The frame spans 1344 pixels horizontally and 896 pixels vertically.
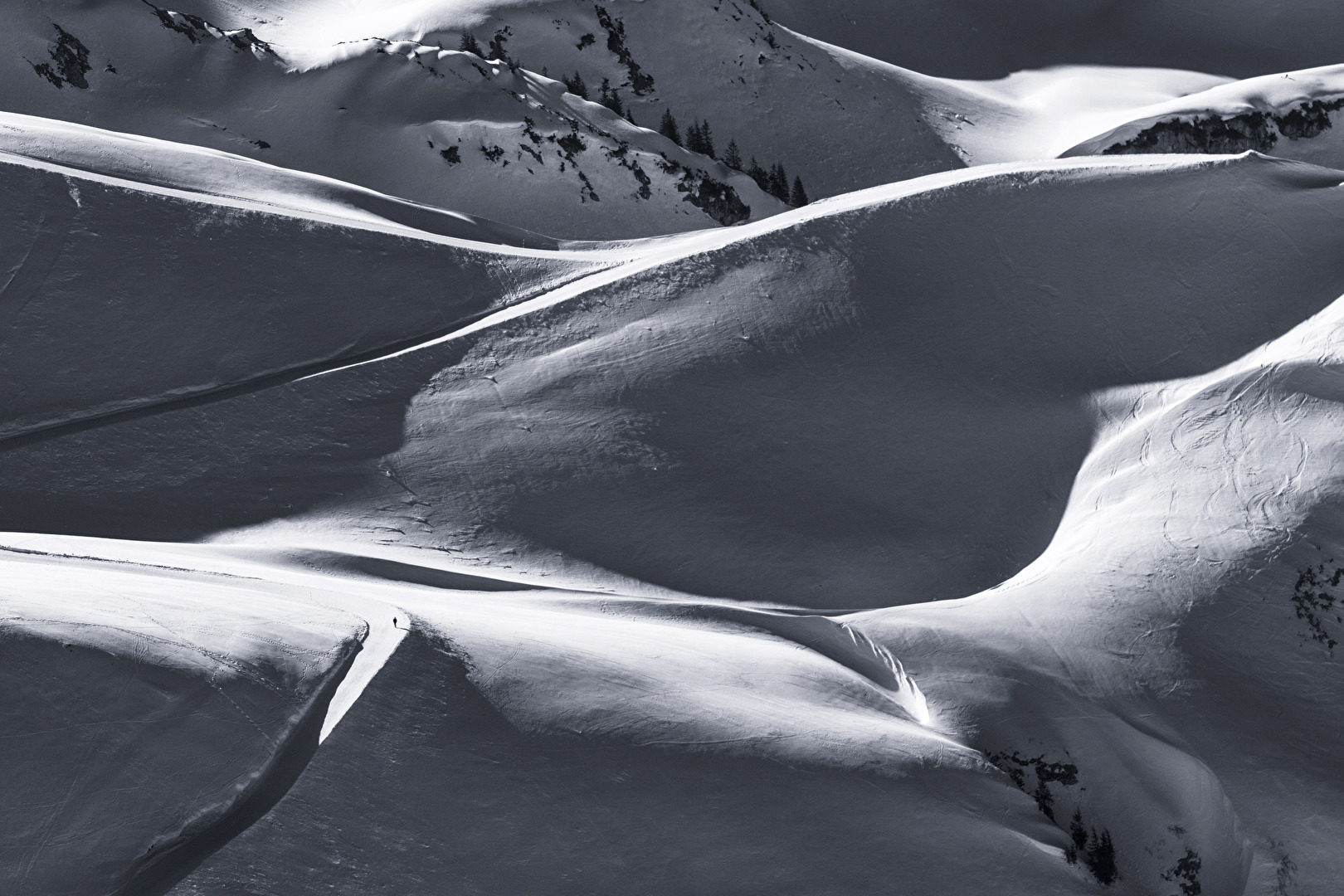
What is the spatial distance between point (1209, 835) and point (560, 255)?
12.4 metres

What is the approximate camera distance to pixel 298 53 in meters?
36.5

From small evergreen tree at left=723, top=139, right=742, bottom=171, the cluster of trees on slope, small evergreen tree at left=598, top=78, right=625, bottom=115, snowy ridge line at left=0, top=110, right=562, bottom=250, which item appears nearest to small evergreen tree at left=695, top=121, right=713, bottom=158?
the cluster of trees on slope

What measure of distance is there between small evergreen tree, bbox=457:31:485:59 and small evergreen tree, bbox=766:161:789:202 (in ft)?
28.7

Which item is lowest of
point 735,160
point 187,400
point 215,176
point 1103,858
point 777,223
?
point 1103,858

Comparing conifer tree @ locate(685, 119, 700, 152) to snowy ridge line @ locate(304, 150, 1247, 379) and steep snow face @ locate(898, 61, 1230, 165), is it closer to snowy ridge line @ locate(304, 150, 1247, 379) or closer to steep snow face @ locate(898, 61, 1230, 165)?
steep snow face @ locate(898, 61, 1230, 165)

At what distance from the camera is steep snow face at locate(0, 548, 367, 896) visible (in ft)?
33.6

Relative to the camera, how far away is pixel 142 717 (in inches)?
435

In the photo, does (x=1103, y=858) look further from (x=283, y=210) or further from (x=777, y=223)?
(x=283, y=210)

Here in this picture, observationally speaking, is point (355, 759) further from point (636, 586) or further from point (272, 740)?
point (636, 586)

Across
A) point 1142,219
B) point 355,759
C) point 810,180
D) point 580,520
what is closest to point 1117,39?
point 810,180

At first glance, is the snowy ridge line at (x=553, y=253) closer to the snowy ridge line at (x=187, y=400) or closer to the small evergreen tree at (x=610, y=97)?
the snowy ridge line at (x=187, y=400)

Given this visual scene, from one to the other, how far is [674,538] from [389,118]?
817 inches

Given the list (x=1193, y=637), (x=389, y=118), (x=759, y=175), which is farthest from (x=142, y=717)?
(x=759, y=175)

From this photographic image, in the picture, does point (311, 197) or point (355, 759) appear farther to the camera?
point (311, 197)
